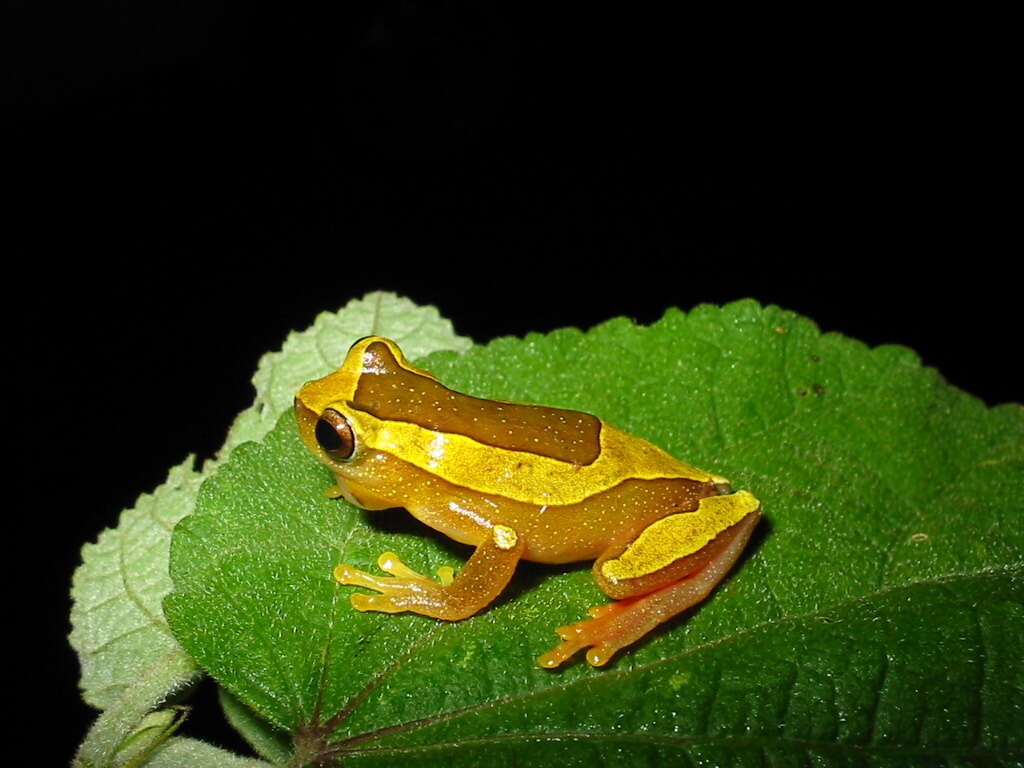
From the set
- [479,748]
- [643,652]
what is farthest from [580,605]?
[479,748]

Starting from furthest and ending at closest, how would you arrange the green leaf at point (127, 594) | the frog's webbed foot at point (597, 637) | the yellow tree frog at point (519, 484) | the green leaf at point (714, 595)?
1. the green leaf at point (127, 594)
2. the yellow tree frog at point (519, 484)
3. the frog's webbed foot at point (597, 637)
4. the green leaf at point (714, 595)

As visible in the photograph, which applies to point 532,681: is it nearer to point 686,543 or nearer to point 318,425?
point 686,543

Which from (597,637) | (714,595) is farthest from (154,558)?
A: (714,595)

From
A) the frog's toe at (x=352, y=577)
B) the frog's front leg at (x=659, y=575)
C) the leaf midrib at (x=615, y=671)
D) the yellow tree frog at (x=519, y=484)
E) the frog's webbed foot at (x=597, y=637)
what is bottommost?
the leaf midrib at (x=615, y=671)

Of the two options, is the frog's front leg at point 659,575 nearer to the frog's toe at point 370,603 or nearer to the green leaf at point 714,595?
the green leaf at point 714,595

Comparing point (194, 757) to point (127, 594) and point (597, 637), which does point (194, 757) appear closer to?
point (127, 594)

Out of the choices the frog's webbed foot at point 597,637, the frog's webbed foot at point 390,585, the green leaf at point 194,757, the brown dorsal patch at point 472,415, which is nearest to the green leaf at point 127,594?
the green leaf at point 194,757

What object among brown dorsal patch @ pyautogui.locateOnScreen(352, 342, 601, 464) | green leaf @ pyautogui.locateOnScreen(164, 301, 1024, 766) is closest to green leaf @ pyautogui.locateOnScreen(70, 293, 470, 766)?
green leaf @ pyautogui.locateOnScreen(164, 301, 1024, 766)

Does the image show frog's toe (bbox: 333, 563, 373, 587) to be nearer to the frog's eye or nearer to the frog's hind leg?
the frog's eye
